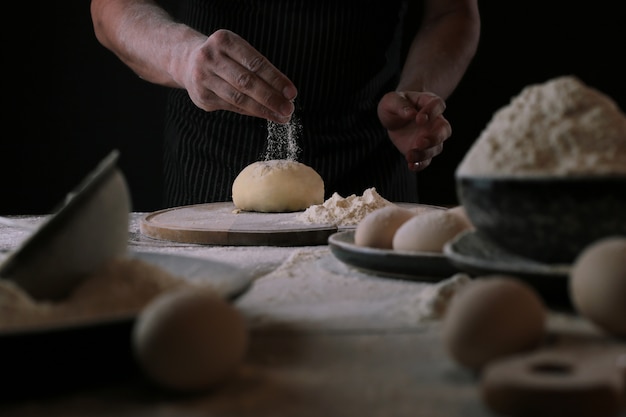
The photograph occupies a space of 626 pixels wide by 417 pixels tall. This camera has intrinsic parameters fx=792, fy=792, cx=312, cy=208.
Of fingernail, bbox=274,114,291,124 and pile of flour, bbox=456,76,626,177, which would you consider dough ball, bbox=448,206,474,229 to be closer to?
pile of flour, bbox=456,76,626,177

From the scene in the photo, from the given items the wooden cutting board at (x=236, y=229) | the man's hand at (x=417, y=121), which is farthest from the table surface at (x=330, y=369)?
the man's hand at (x=417, y=121)

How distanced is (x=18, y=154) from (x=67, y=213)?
279 cm

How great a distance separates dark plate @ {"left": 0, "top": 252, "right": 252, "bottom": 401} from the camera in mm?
561

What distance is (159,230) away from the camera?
146 centimetres

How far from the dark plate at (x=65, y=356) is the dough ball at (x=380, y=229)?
0.50 meters

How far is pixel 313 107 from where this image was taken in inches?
87.0

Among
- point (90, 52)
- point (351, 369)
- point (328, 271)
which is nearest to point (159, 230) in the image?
point (328, 271)

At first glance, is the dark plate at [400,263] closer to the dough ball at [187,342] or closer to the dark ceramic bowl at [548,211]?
the dark ceramic bowl at [548,211]

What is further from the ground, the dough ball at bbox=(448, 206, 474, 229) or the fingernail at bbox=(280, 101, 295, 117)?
the fingernail at bbox=(280, 101, 295, 117)

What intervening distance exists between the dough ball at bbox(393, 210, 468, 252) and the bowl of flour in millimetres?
135

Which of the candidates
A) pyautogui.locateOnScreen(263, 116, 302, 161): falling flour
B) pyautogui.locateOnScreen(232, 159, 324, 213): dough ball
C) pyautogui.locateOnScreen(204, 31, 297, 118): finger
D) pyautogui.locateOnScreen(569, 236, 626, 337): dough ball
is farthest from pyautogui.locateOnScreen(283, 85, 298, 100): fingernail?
pyautogui.locateOnScreen(569, 236, 626, 337): dough ball

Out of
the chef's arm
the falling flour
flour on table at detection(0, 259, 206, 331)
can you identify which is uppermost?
the chef's arm

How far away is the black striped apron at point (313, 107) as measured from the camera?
7.13 ft

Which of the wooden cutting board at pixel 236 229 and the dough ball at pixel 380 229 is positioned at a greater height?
the dough ball at pixel 380 229
